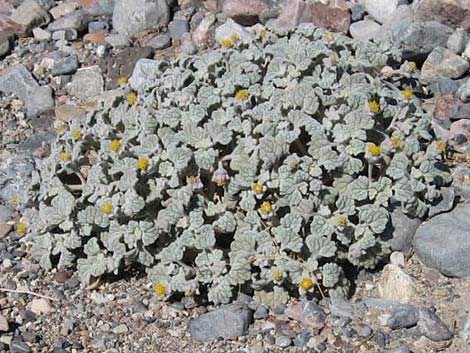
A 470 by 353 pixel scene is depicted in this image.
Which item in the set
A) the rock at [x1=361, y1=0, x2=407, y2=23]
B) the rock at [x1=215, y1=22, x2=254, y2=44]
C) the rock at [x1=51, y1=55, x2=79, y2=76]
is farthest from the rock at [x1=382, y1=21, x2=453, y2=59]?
the rock at [x1=51, y1=55, x2=79, y2=76]

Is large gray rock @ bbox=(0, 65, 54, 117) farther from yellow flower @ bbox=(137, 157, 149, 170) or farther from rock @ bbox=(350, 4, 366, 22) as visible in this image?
rock @ bbox=(350, 4, 366, 22)

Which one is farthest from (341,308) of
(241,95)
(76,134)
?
(76,134)

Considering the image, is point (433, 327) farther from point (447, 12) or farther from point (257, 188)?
point (447, 12)

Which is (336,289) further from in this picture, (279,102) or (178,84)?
(178,84)

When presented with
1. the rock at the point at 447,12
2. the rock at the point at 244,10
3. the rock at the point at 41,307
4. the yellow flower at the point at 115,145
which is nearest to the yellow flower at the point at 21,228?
the rock at the point at 41,307

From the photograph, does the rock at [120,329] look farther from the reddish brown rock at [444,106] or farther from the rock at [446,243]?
the reddish brown rock at [444,106]

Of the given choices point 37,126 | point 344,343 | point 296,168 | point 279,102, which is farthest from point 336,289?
point 37,126
